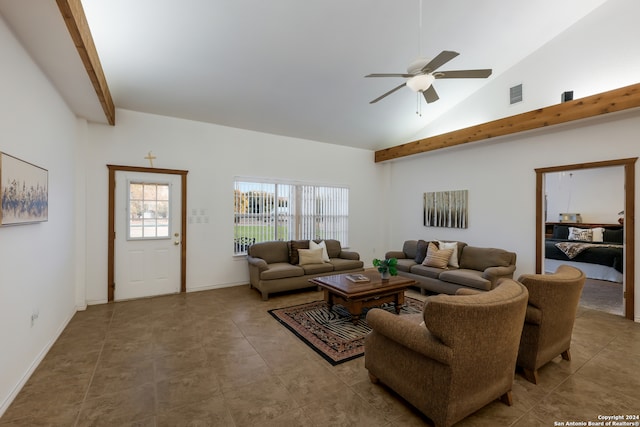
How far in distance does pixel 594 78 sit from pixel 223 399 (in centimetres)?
585

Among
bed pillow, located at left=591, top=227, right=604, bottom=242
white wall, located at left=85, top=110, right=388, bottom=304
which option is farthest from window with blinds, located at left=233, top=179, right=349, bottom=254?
bed pillow, located at left=591, top=227, right=604, bottom=242

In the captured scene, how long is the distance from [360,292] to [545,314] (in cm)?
182

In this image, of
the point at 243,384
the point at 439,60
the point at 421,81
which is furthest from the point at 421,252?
the point at 243,384

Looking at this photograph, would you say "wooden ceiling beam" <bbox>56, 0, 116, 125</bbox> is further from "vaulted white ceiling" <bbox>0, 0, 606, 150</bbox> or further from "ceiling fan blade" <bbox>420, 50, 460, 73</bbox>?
"ceiling fan blade" <bbox>420, 50, 460, 73</bbox>

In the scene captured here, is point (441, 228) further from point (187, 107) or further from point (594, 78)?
point (187, 107)

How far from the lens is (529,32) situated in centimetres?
425

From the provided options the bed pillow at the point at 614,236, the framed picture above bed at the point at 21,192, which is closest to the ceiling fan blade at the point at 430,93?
the framed picture above bed at the point at 21,192

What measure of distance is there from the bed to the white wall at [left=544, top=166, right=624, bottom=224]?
1.48ft

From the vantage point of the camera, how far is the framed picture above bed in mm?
2064

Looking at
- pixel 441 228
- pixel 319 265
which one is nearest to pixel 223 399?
pixel 319 265

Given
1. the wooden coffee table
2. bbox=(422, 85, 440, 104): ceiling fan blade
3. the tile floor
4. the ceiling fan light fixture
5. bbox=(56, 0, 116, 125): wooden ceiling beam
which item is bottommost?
the tile floor

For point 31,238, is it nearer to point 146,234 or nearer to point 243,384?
point 146,234

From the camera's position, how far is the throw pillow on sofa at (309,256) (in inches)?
207

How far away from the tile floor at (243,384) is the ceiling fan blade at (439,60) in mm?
2676
